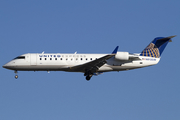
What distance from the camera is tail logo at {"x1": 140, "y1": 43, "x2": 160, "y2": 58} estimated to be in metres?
31.2

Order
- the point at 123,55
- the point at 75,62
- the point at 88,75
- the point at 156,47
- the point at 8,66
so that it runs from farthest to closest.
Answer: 1. the point at 156,47
2. the point at 8,66
3. the point at 88,75
4. the point at 75,62
5. the point at 123,55

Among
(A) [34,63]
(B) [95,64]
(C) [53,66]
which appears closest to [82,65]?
(B) [95,64]

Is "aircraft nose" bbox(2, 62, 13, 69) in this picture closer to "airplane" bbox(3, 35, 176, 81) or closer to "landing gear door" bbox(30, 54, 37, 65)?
"airplane" bbox(3, 35, 176, 81)

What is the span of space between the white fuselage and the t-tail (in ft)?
3.72

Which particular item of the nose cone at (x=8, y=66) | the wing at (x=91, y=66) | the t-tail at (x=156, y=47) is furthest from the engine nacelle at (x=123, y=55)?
the nose cone at (x=8, y=66)

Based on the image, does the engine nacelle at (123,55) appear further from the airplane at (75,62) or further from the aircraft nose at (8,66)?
the aircraft nose at (8,66)

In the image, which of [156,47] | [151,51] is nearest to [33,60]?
[151,51]

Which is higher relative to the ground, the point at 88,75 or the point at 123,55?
the point at 123,55

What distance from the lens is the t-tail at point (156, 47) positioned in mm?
31278

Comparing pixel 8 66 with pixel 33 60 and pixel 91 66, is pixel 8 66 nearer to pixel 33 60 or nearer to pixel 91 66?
pixel 33 60

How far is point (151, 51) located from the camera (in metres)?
31.4

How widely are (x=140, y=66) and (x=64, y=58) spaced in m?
8.06

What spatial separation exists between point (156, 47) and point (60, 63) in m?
10.6

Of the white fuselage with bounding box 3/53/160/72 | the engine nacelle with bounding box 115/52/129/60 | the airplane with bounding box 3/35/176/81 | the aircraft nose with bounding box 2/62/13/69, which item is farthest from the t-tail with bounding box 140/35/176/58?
the aircraft nose with bounding box 2/62/13/69
